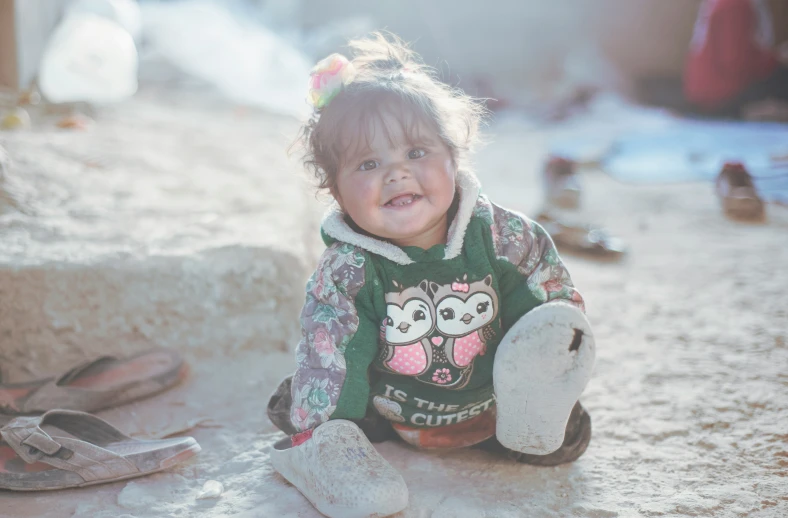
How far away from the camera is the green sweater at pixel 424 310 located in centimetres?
132

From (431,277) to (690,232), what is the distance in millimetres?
2106

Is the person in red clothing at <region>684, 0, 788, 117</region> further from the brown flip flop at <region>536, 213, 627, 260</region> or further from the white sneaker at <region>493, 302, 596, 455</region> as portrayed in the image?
the white sneaker at <region>493, 302, 596, 455</region>

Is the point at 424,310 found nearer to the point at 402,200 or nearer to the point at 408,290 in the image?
the point at 408,290

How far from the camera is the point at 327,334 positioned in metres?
1.32

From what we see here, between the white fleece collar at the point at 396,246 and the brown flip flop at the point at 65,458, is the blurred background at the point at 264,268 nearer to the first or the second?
the brown flip flop at the point at 65,458

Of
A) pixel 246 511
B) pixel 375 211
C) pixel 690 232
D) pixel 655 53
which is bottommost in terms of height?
pixel 246 511

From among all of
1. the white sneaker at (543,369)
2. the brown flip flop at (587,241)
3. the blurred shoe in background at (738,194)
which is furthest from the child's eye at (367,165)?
the blurred shoe in background at (738,194)

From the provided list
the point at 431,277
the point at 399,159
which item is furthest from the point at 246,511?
the point at 399,159

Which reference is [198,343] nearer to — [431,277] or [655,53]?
[431,277]

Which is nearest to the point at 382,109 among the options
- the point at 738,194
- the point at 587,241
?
the point at 587,241

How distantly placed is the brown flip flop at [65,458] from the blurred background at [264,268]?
0.03 meters

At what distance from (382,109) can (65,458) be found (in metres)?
0.83

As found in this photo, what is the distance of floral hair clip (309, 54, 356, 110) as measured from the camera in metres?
1.37

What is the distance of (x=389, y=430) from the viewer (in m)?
1.47
